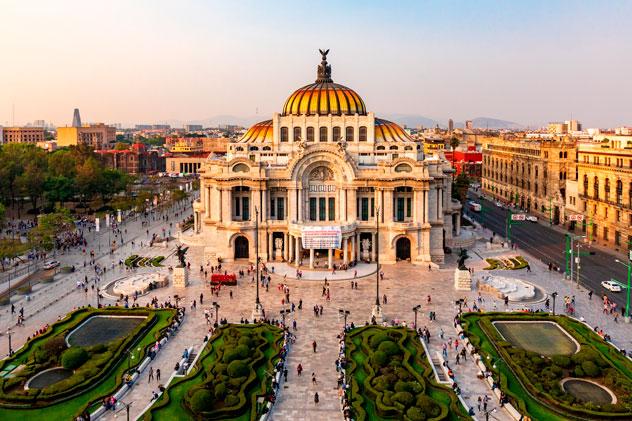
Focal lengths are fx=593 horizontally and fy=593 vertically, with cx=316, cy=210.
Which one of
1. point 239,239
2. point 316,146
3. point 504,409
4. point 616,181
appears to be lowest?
point 504,409

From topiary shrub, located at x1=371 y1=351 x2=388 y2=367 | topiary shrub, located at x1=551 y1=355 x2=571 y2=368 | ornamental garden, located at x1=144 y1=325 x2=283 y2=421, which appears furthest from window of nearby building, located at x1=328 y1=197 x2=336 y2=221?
topiary shrub, located at x1=551 y1=355 x2=571 y2=368

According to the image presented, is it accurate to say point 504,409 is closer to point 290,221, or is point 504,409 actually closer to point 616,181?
point 290,221

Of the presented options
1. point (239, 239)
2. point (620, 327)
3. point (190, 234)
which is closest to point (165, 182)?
point (190, 234)

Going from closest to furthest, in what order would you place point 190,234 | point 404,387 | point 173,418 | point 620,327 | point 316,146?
point 173,418 → point 404,387 → point 620,327 → point 316,146 → point 190,234

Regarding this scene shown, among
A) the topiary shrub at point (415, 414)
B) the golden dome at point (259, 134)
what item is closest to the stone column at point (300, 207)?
the golden dome at point (259, 134)

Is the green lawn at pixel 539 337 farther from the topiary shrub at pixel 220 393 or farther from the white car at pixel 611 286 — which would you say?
the topiary shrub at pixel 220 393

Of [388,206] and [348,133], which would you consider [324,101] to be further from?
[388,206]

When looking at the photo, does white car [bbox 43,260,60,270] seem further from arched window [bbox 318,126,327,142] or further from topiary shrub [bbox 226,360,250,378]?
topiary shrub [bbox 226,360,250,378]
